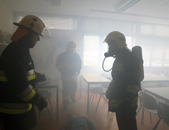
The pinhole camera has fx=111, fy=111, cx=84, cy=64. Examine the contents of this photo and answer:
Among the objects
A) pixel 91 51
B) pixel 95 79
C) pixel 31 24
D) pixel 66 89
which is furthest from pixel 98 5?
pixel 31 24

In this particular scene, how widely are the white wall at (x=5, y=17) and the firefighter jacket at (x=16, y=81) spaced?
2926mm

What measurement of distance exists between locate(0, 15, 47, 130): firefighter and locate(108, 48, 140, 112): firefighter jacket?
79 cm

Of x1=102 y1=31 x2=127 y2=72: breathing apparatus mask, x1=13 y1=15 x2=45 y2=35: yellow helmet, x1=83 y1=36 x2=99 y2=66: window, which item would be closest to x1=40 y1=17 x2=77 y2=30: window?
x1=83 y1=36 x2=99 y2=66: window

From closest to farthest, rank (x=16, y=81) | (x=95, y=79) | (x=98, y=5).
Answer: (x=16, y=81)
(x=95, y=79)
(x=98, y=5)

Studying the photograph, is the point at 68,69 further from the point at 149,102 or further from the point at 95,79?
the point at 149,102

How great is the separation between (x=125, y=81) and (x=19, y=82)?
3.38 feet

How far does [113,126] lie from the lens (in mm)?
2076

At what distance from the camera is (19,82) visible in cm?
87

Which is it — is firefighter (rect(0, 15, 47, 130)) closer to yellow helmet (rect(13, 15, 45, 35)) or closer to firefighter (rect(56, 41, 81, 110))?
yellow helmet (rect(13, 15, 45, 35))

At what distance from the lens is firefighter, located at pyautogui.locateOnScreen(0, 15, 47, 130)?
87 centimetres

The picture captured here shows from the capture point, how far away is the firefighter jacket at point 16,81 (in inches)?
34.1

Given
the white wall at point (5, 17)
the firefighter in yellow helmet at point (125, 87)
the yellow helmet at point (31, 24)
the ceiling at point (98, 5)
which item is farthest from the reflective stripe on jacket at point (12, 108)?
the white wall at point (5, 17)

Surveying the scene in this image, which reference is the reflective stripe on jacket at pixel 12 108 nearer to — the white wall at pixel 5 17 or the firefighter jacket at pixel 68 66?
the firefighter jacket at pixel 68 66

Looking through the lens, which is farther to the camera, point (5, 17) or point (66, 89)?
point (5, 17)
